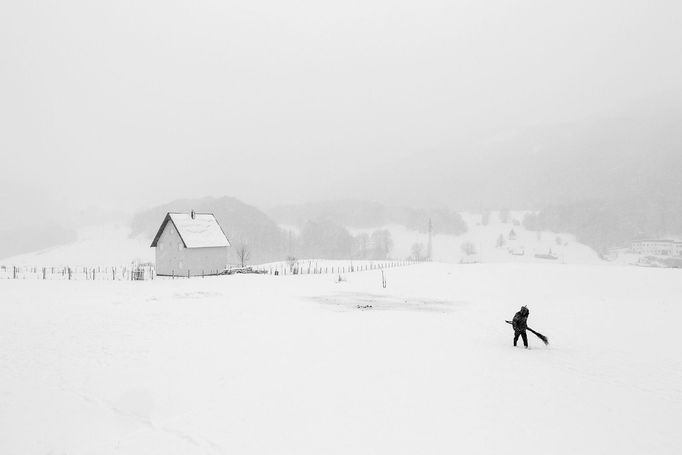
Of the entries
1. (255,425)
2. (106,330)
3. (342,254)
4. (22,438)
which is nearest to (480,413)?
(255,425)

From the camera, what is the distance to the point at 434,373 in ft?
45.2

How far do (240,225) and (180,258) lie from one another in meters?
84.4

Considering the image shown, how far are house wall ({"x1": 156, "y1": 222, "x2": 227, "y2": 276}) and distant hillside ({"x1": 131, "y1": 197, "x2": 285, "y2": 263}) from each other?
6311 centimetres

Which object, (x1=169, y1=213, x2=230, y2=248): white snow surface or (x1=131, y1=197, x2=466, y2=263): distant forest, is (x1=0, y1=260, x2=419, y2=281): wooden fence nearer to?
(x1=169, y1=213, x2=230, y2=248): white snow surface

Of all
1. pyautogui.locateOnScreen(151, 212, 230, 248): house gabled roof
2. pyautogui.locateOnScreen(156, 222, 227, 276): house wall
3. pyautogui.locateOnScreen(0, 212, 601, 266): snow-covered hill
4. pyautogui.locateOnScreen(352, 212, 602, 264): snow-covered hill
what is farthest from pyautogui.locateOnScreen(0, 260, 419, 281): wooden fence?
pyautogui.locateOnScreen(352, 212, 602, 264): snow-covered hill

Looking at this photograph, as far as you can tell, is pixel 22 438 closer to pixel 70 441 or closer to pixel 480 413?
pixel 70 441

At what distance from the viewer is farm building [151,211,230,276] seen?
48938 mm

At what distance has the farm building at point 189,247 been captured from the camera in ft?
161

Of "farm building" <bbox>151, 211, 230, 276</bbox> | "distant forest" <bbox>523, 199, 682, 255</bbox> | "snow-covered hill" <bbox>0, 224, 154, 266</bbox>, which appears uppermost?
"distant forest" <bbox>523, 199, 682, 255</bbox>

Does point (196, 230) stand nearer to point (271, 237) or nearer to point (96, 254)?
point (96, 254)

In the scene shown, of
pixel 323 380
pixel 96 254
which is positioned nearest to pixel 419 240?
pixel 96 254

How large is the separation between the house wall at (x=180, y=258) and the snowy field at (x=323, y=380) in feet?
72.6

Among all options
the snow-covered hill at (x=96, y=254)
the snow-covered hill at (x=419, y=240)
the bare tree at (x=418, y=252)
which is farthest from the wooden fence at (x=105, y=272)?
the bare tree at (x=418, y=252)

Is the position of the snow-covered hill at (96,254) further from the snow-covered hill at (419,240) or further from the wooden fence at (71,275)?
the wooden fence at (71,275)
